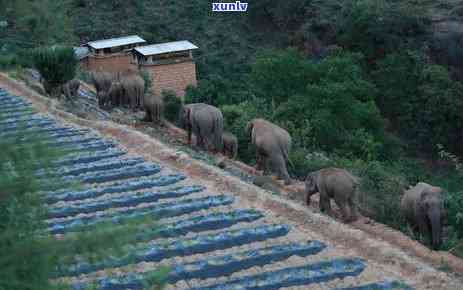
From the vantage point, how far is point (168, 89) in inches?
1022

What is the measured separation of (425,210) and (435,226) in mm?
299

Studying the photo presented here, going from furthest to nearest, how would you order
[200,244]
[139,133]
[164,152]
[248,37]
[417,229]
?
[248,37] < [139,133] < [164,152] < [417,229] < [200,244]

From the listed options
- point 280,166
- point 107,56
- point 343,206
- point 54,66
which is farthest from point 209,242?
point 107,56

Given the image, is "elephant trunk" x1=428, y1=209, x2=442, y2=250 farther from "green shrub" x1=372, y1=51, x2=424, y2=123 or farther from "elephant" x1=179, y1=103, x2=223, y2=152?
"green shrub" x1=372, y1=51, x2=424, y2=123

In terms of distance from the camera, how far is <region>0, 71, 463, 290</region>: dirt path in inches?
334

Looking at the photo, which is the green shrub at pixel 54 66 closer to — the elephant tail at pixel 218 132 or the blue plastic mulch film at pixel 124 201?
the elephant tail at pixel 218 132

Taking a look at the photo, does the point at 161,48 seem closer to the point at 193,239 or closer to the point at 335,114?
the point at 335,114

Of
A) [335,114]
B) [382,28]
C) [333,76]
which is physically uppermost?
[382,28]

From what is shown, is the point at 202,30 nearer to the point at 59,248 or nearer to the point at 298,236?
the point at 298,236

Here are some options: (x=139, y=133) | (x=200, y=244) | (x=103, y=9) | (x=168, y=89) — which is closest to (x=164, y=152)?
(x=139, y=133)

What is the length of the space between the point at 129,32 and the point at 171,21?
8.07 ft

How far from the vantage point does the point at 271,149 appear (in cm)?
1366

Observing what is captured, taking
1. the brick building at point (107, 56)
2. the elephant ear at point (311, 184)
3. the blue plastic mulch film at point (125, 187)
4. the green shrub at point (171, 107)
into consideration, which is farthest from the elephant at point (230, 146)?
the brick building at point (107, 56)

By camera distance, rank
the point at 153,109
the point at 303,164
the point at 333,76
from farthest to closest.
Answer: the point at 333,76, the point at 153,109, the point at 303,164
